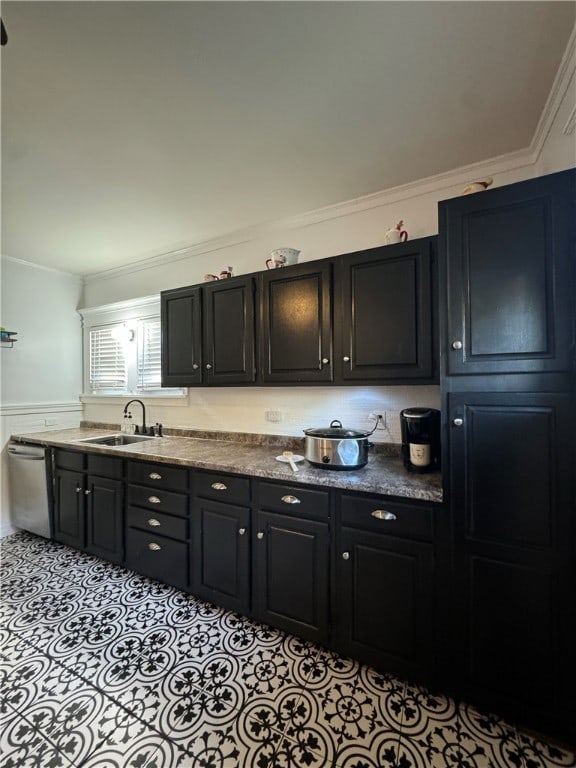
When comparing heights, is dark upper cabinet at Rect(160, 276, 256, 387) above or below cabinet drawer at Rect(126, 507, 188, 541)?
above

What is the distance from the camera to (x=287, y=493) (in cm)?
174

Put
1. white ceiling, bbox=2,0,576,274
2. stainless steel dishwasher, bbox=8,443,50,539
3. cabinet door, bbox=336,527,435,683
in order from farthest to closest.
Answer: stainless steel dishwasher, bbox=8,443,50,539, cabinet door, bbox=336,527,435,683, white ceiling, bbox=2,0,576,274

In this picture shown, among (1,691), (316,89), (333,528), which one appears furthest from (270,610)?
(316,89)

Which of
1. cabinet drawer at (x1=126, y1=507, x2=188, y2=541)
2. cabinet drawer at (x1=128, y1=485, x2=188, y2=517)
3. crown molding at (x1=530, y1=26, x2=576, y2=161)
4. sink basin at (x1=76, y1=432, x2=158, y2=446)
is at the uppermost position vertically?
crown molding at (x1=530, y1=26, x2=576, y2=161)

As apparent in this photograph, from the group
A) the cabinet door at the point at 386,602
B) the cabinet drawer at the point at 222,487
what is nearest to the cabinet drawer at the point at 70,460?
the cabinet drawer at the point at 222,487

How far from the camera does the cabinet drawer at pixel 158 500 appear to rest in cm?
213

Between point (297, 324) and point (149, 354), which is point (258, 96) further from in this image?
point (149, 354)

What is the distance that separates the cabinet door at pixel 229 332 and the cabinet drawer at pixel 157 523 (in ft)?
3.33

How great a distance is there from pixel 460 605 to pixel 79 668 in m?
1.91

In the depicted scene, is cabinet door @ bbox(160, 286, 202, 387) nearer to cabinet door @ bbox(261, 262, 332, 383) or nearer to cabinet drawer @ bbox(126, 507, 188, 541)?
cabinet door @ bbox(261, 262, 332, 383)

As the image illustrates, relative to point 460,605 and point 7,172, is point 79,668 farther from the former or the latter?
point 7,172

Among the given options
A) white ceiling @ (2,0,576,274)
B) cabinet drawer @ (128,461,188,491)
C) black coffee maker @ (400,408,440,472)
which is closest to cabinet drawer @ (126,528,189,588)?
cabinet drawer @ (128,461,188,491)

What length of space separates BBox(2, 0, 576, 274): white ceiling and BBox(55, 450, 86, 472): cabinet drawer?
196cm

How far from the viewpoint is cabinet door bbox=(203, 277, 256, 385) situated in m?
2.31
